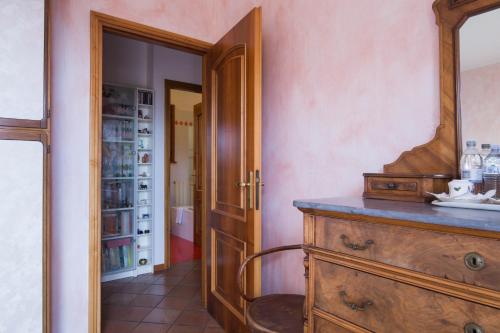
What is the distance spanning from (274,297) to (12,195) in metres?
1.50

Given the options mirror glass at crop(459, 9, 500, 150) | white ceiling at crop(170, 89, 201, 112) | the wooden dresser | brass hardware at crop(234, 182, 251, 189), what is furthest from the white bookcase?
mirror glass at crop(459, 9, 500, 150)

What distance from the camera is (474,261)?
0.73m

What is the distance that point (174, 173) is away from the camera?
20.2ft

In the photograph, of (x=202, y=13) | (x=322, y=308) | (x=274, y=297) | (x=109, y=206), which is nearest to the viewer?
(x=322, y=308)

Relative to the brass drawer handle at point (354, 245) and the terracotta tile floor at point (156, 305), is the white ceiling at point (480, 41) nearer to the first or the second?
the brass drawer handle at point (354, 245)

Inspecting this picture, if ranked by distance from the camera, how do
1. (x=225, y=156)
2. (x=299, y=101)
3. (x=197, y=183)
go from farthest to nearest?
1. (x=197, y=183)
2. (x=225, y=156)
3. (x=299, y=101)

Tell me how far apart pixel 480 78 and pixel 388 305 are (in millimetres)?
932

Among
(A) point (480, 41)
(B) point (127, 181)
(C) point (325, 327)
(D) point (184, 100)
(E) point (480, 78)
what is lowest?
(C) point (325, 327)

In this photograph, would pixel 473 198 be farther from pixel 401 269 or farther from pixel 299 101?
pixel 299 101

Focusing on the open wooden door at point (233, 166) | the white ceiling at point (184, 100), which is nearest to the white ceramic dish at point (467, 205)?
the open wooden door at point (233, 166)

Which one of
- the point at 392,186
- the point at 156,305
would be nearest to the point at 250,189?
the point at 392,186

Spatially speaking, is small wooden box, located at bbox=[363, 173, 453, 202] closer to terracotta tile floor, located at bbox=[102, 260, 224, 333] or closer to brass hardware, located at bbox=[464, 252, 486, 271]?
brass hardware, located at bbox=[464, 252, 486, 271]

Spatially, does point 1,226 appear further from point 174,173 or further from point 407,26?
point 174,173

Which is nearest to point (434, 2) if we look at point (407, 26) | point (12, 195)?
point (407, 26)
